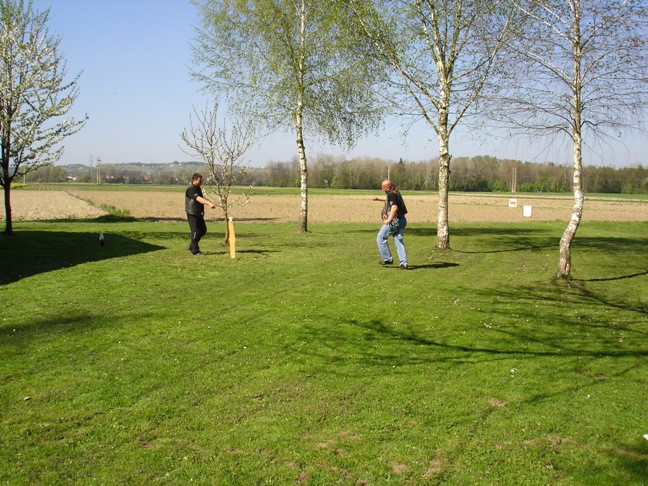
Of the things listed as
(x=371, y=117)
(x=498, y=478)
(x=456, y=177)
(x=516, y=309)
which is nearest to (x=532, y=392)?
(x=498, y=478)

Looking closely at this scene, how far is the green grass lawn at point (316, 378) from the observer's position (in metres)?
4.69

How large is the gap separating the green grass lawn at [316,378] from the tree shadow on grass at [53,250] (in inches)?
12.4

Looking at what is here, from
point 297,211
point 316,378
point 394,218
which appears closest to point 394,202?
point 394,218

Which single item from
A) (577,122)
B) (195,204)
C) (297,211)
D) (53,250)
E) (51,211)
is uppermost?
(577,122)

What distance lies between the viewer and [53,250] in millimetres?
16609

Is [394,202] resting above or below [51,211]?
above

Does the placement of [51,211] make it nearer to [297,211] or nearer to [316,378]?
[297,211]

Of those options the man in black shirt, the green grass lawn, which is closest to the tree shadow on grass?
the green grass lawn

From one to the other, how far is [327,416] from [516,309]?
19.3ft

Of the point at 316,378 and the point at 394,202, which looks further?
the point at 394,202

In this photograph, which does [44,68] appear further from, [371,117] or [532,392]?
[532,392]

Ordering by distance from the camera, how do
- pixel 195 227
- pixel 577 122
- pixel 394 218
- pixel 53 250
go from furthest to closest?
pixel 53 250, pixel 195 227, pixel 394 218, pixel 577 122

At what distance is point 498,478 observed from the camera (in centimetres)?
450

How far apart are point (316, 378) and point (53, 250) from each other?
41.1 ft
